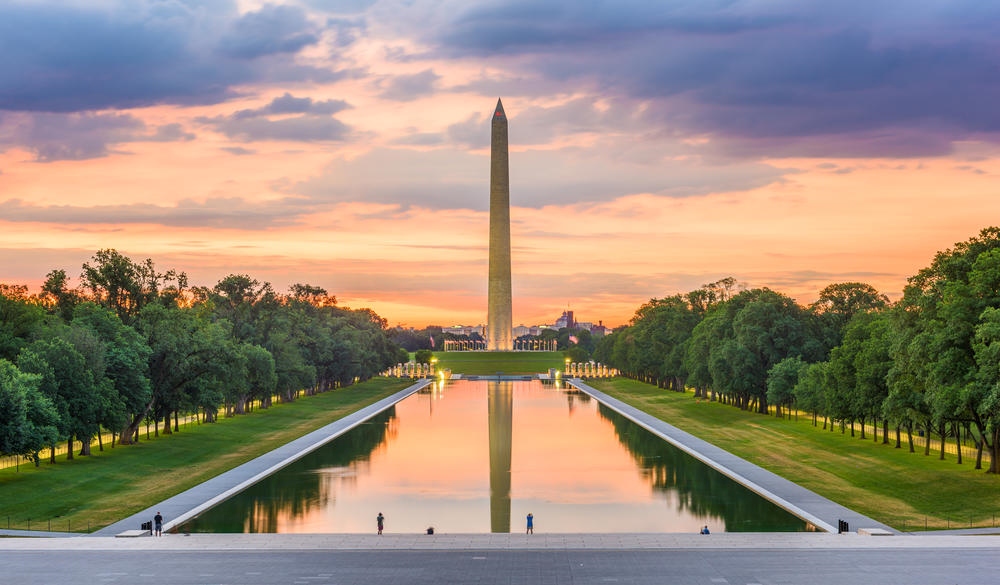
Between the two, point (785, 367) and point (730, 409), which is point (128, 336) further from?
point (730, 409)

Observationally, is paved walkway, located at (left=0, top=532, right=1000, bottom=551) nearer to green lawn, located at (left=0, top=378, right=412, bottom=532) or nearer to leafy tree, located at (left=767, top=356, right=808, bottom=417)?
green lawn, located at (left=0, top=378, right=412, bottom=532)

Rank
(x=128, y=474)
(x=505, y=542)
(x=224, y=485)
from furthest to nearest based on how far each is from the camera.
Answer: (x=128, y=474)
(x=224, y=485)
(x=505, y=542)

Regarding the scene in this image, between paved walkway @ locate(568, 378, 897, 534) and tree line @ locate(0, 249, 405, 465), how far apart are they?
94.5 ft

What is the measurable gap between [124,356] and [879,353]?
1626 inches

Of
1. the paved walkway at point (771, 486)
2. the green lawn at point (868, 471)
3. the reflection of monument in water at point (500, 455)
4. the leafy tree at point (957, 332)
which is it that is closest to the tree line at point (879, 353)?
the leafy tree at point (957, 332)

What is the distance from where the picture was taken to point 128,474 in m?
48.6

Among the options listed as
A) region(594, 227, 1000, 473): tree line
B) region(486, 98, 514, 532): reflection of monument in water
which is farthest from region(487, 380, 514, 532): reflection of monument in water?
region(594, 227, 1000, 473): tree line

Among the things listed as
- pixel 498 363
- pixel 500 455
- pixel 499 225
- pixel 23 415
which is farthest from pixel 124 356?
pixel 498 363

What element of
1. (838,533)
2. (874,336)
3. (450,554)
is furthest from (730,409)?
(450,554)

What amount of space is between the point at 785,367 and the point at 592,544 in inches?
1871

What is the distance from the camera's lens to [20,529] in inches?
1403

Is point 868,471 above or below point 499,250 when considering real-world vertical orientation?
below

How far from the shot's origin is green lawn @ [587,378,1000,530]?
1522 inches

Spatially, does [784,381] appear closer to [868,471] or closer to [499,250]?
[868,471]
